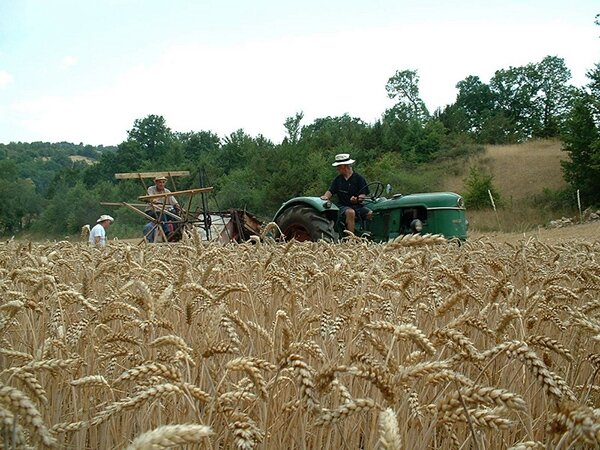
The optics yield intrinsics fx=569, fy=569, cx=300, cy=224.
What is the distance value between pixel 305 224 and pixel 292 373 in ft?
26.2

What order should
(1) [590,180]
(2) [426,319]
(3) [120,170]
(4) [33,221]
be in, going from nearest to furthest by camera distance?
(2) [426,319] → (1) [590,180] → (4) [33,221] → (3) [120,170]

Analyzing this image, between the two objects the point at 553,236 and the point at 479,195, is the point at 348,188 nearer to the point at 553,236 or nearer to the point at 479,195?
the point at 553,236

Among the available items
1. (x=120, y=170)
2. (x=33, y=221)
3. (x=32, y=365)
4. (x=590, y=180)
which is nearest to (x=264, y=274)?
(x=32, y=365)

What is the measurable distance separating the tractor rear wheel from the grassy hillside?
18.6m

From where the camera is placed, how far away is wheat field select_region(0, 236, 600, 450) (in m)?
1.11

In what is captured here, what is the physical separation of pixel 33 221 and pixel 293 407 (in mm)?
60443

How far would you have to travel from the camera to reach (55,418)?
5.69 feet

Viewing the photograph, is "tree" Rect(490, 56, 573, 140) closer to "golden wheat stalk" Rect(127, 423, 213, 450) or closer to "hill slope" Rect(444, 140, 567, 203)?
"hill slope" Rect(444, 140, 567, 203)

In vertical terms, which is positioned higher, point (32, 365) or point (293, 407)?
point (32, 365)

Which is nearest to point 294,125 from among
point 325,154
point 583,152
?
point 325,154

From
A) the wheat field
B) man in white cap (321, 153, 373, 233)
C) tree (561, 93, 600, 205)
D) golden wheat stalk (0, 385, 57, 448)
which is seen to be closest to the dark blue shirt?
man in white cap (321, 153, 373, 233)

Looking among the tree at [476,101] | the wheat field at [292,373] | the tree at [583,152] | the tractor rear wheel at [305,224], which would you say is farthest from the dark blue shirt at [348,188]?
the tree at [476,101]

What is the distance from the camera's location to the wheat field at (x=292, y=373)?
111cm

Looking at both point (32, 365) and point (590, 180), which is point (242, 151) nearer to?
point (590, 180)
